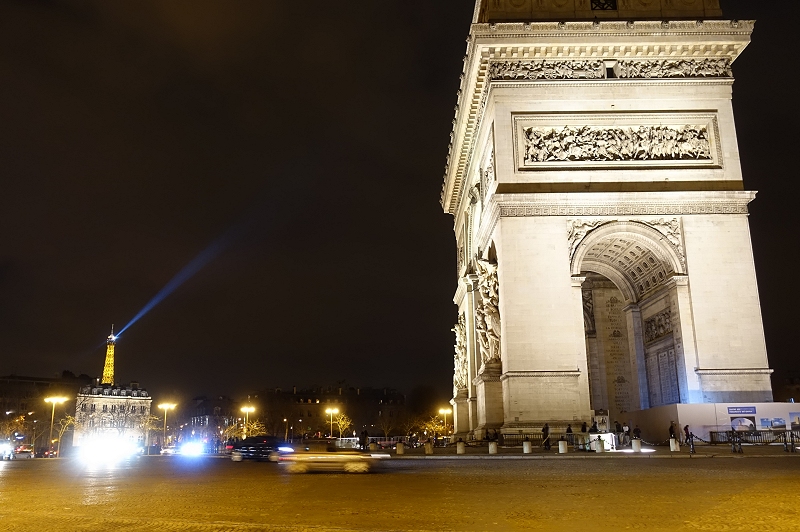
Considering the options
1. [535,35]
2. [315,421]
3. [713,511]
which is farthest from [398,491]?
[315,421]

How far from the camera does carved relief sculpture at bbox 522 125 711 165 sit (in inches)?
1100

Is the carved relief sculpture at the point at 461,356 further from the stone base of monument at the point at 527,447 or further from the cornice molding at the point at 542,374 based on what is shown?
the stone base of monument at the point at 527,447

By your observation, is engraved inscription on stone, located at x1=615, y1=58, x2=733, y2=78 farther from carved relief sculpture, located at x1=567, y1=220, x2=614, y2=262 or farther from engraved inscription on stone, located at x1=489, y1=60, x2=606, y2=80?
carved relief sculpture, located at x1=567, y1=220, x2=614, y2=262

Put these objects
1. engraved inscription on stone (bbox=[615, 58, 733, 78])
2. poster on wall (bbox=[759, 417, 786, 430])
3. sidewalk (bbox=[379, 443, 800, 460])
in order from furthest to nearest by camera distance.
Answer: engraved inscription on stone (bbox=[615, 58, 733, 78]), poster on wall (bbox=[759, 417, 786, 430]), sidewalk (bbox=[379, 443, 800, 460])

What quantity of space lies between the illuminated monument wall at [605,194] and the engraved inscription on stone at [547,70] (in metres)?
0.06

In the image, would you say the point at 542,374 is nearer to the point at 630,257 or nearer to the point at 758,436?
the point at 758,436

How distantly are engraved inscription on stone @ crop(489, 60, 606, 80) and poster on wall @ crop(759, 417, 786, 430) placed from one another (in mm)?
13815

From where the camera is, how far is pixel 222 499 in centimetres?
1007

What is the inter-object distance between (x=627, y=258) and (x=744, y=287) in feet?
19.0

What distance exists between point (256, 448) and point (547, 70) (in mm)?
18413

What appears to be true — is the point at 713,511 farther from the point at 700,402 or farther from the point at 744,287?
the point at 744,287

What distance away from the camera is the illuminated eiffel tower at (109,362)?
455ft

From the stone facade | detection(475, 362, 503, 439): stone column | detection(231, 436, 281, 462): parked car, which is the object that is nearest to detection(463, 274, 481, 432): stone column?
detection(475, 362, 503, 439): stone column

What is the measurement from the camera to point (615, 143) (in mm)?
28125
